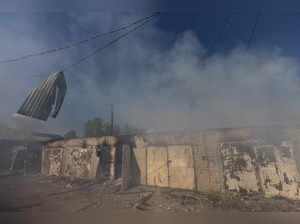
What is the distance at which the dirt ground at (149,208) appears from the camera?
4785mm

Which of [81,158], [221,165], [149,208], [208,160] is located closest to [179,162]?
[208,160]

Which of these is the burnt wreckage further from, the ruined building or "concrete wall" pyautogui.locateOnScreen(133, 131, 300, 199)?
"concrete wall" pyautogui.locateOnScreen(133, 131, 300, 199)

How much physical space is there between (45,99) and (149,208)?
5.89 meters

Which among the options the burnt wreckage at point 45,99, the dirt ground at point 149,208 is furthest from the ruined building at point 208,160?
the burnt wreckage at point 45,99

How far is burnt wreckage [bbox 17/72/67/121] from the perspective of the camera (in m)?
5.94

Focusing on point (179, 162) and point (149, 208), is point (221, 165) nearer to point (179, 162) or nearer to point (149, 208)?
point (179, 162)

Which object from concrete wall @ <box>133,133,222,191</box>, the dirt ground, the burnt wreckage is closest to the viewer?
the dirt ground

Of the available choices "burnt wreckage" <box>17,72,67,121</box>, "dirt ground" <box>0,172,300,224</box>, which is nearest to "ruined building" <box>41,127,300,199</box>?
"dirt ground" <box>0,172,300,224</box>

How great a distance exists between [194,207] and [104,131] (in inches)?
1394

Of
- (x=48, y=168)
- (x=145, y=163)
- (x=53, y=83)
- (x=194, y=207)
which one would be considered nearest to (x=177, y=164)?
(x=145, y=163)

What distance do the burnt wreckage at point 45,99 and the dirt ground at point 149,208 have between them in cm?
349

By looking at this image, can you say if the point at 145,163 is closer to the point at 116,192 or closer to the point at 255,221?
the point at 116,192

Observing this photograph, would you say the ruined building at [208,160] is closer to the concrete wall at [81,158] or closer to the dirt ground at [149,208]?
the concrete wall at [81,158]

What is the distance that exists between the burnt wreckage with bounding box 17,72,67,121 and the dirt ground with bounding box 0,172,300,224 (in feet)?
11.5
